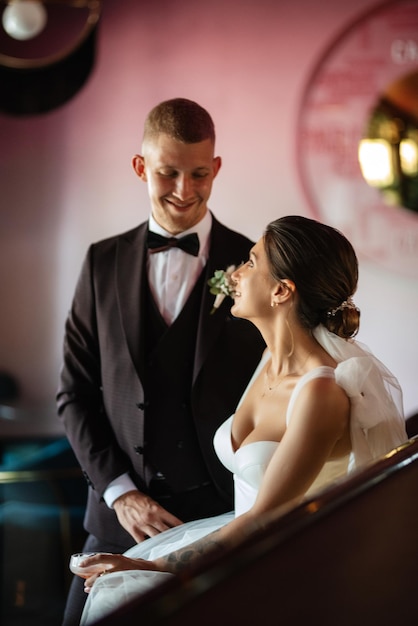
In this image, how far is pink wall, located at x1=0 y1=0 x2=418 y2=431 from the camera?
1.71 m

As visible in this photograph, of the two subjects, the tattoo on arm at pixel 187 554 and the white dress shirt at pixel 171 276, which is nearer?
the tattoo on arm at pixel 187 554

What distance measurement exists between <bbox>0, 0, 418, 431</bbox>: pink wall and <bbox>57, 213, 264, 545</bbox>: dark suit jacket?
0.33 feet

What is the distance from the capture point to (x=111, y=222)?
1.67 metres

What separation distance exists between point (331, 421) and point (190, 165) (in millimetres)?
546

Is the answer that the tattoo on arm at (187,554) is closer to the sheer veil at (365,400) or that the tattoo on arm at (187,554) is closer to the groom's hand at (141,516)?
the groom's hand at (141,516)

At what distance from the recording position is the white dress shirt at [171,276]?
1.51 meters

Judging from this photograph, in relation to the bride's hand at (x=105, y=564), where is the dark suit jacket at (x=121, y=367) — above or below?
above

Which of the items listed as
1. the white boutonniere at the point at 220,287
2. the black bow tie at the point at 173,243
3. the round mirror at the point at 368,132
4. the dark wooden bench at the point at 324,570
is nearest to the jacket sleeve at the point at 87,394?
the black bow tie at the point at 173,243

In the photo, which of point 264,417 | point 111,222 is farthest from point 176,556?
point 111,222

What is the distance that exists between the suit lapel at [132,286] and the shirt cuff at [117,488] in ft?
0.70

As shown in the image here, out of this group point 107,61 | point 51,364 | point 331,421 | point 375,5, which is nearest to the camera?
point 331,421

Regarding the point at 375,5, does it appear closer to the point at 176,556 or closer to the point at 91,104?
the point at 91,104

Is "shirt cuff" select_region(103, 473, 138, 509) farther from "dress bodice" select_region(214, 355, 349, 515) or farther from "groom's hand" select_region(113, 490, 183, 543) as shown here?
"dress bodice" select_region(214, 355, 349, 515)

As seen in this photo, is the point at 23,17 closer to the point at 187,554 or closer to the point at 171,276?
the point at 171,276
